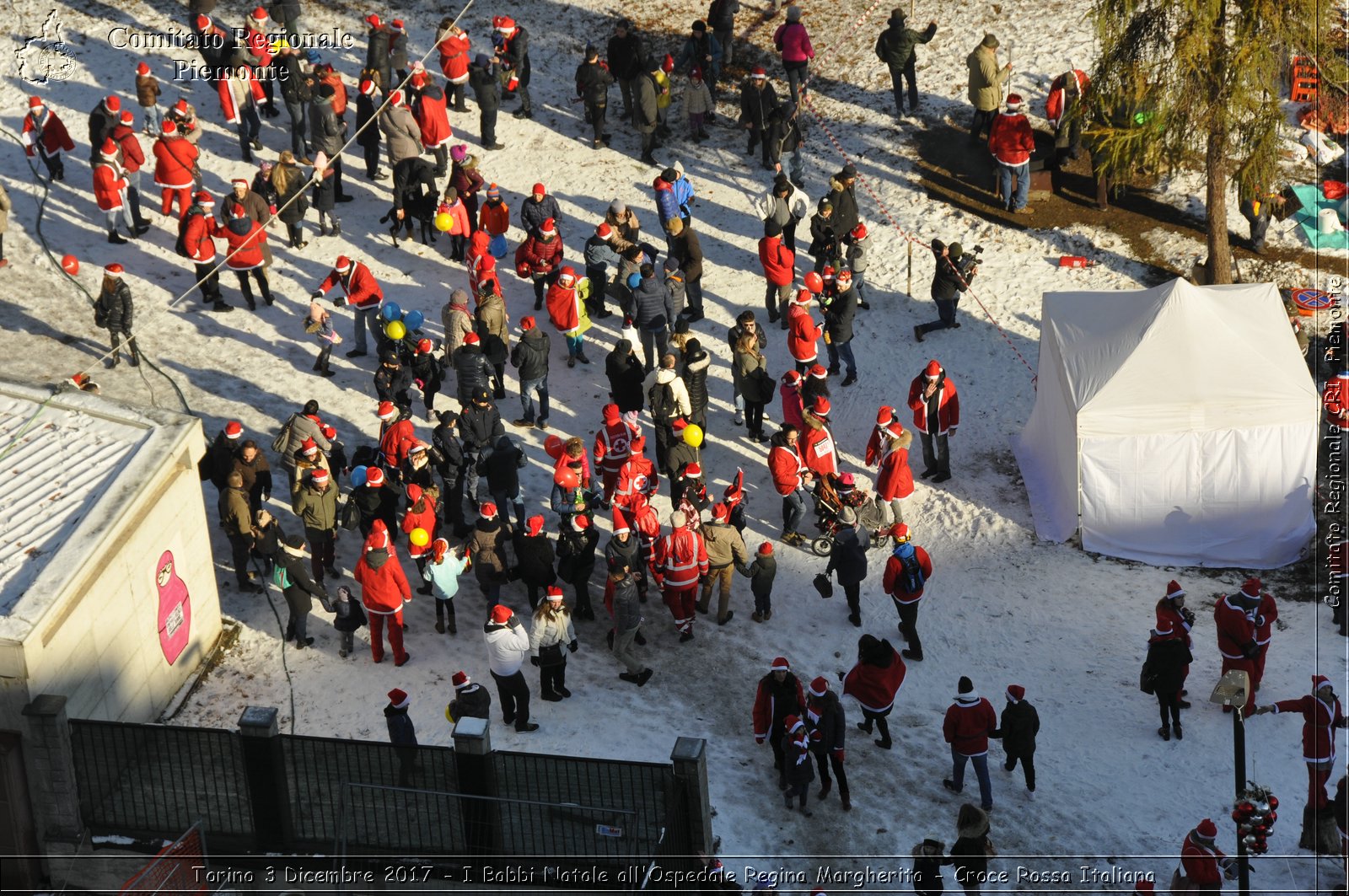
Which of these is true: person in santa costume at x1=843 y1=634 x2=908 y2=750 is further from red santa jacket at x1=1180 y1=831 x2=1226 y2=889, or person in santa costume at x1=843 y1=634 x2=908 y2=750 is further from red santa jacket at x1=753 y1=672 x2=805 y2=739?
red santa jacket at x1=1180 y1=831 x2=1226 y2=889

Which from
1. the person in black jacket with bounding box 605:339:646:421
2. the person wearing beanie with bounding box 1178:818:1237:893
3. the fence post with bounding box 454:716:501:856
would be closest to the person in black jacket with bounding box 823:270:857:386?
the person in black jacket with bounding box 605:339:646:421

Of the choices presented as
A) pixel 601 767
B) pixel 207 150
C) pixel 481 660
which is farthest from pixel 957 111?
pixel 601 767

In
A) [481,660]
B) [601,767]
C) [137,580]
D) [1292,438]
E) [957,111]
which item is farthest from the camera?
[957,111]

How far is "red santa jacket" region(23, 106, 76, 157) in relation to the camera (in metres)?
23.6

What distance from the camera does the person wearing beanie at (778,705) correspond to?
14555 millimetres

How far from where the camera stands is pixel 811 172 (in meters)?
24.8

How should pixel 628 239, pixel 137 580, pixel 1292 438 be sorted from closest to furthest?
pixel 137 580 < pixel 1292 438 < pixel 628 239

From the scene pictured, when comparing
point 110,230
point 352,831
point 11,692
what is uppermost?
point 110,230

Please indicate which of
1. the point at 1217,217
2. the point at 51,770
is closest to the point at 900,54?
the point at 1217,217

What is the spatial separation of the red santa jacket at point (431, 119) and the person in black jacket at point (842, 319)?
677 cm

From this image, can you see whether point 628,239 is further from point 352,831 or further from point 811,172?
point 352,831

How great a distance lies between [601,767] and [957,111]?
15162 millimetres

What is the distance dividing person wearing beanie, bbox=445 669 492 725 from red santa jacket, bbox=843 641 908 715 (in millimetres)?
3331

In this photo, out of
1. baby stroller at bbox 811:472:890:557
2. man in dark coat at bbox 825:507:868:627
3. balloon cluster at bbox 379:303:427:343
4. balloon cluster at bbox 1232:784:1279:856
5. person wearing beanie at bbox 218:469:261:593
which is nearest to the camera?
balloon cluster at bbox 1232:784:1279:856
